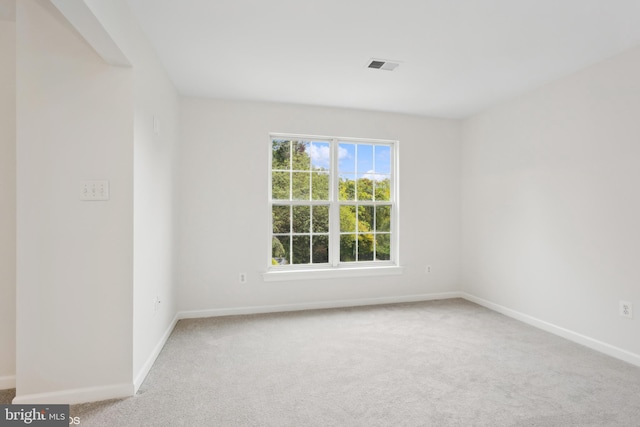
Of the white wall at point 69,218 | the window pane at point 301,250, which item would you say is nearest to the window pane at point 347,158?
the window pane at point 301,250

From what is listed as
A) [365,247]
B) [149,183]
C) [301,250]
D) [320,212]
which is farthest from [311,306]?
A: [149,183]

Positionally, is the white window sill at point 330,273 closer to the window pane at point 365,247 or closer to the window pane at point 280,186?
the window pane at point 365,247

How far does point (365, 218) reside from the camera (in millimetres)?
4320

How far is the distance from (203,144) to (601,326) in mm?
4274

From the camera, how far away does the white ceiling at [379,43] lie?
2.08 m

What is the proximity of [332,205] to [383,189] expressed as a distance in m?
0.79

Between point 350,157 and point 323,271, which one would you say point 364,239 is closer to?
point 323,271

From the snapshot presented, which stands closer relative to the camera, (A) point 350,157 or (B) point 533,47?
(B) point 533,47

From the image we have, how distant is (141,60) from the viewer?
2.28m

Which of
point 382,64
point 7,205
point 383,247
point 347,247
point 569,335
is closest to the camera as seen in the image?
point 7,205

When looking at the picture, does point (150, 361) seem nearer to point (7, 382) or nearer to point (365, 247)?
point (7, 382)

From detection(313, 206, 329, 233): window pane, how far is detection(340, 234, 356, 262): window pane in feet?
0.89

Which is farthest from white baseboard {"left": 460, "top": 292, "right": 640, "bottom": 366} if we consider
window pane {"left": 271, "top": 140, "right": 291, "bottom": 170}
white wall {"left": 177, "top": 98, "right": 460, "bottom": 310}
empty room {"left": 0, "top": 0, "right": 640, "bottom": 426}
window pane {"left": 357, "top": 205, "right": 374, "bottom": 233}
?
window pane {"left": 271, "top": 140, "right": 291, "bottom": 170}

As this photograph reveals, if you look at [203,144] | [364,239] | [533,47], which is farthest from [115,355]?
[533,47]
